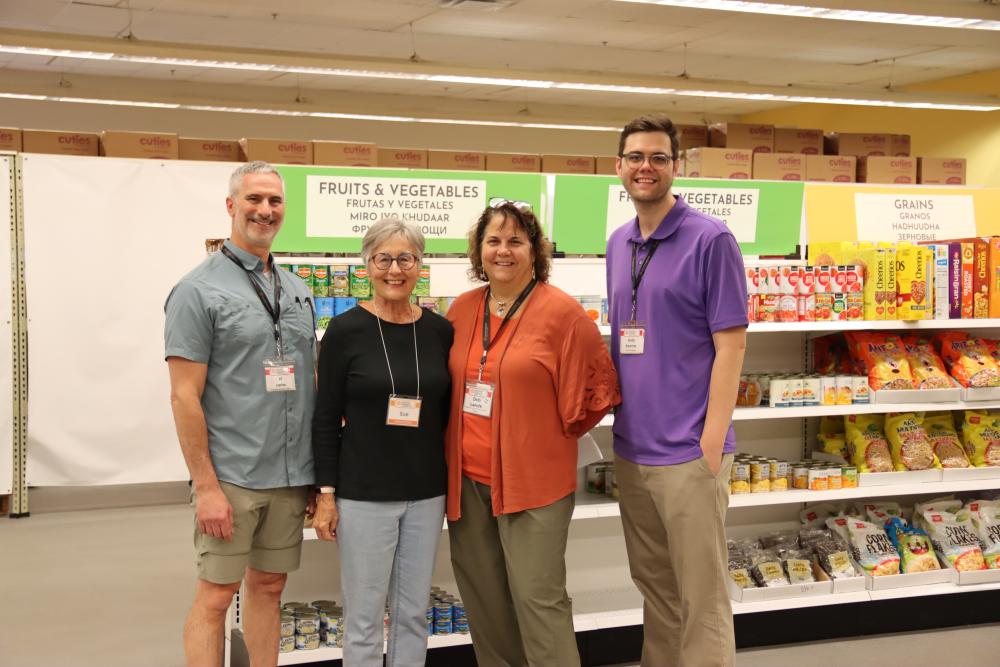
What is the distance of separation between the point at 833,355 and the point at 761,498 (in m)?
0.92

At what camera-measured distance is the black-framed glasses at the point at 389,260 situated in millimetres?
Answer: 2828

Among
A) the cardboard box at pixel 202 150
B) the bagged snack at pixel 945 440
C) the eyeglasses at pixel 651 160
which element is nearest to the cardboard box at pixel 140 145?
the cardboard box at pixel 202 150

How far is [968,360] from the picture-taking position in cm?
452

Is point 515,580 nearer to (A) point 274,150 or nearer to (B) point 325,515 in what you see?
(B) point 325,515

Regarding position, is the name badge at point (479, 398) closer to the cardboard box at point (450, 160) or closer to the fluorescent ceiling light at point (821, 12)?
the cardboard box at point (450, 160)

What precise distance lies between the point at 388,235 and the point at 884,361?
2665 mm

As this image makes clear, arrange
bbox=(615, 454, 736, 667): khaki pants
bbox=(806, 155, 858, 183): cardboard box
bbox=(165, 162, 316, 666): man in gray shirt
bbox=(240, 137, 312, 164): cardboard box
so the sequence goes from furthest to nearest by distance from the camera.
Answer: bbox=(240, 137, 312, 164): cardboard box, bbox=(806, 155, 858, 183): cardboard box, bbox=(615, 454, 736, 667): khaki pants, bbox=(165, 162, 316, 666): man in gray shirt

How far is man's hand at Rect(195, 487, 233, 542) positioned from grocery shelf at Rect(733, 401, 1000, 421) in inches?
85.8

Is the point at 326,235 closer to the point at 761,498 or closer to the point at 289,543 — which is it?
the point at 289,543

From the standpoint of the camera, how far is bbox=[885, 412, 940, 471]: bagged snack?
14.7 feet

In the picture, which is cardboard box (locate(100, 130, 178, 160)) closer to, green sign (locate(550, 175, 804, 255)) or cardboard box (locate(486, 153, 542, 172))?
cardboard box (locate(486, 153, 542, 172))

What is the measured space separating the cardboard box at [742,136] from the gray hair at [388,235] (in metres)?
3.35

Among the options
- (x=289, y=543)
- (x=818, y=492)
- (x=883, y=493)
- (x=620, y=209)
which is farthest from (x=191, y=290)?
(x=883, y=493)

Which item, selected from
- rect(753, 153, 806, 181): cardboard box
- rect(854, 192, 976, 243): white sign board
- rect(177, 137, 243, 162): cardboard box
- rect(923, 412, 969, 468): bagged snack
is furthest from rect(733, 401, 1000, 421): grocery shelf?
rect(177, 137, 243, 162): cardboard box
